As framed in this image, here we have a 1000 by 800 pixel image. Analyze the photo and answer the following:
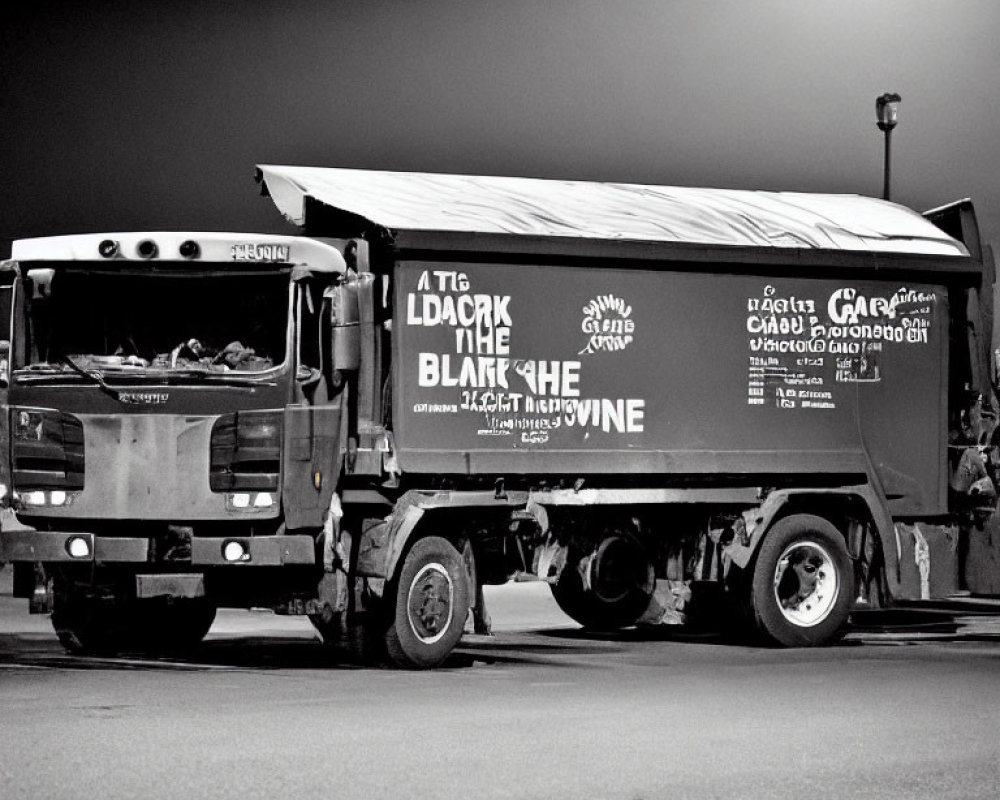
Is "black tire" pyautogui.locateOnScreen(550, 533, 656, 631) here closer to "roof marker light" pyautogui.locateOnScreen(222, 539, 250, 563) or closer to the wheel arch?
the wheel arch

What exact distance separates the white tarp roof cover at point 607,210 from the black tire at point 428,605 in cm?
236

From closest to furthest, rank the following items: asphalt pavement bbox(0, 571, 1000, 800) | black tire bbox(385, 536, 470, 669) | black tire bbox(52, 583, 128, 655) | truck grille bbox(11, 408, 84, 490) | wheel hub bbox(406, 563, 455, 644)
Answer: asphalt pavement bbox(0, 571, 1000, 800) → truck grille bbox(11, 408, 84, 490) → black tire bbox(385, 536, 470, 669) → wheel hub bbox(406, 563, 455, 644) → black tire bbox(52, 583, 128, 655)

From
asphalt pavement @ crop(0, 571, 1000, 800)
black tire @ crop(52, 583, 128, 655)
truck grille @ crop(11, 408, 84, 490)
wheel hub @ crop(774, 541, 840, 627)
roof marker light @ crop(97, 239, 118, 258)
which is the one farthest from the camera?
wheel hub @ crop(774, 541, 840, 627)

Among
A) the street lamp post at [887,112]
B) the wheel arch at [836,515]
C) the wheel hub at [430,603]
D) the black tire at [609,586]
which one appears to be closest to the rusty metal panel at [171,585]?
the wheel hub at [430,603]

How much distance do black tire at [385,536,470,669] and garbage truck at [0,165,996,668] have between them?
0.02m

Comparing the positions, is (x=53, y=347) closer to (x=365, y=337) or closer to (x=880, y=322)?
(x=365, y=337)

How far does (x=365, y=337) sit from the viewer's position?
14094mm

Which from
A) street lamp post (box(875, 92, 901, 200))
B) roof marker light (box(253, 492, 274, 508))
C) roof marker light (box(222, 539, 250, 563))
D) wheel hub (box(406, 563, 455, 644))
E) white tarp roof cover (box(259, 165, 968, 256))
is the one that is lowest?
wheel hub (box(406, 563, 455, 644))

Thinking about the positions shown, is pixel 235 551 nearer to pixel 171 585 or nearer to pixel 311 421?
pixel 171 585

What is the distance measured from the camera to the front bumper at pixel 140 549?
1335 cm

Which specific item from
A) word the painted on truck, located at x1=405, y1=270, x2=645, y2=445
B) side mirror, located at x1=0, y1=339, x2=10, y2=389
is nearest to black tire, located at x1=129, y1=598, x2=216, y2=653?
side mirror, located at x1=0, y1=339, x2=10, y2=389

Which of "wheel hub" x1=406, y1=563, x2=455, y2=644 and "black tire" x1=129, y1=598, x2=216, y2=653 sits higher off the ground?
"wheel hub" x1=406, y1=563, x2=455, y2=644

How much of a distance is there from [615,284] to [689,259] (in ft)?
2.32

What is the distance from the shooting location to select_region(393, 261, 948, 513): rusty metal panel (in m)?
14.3
